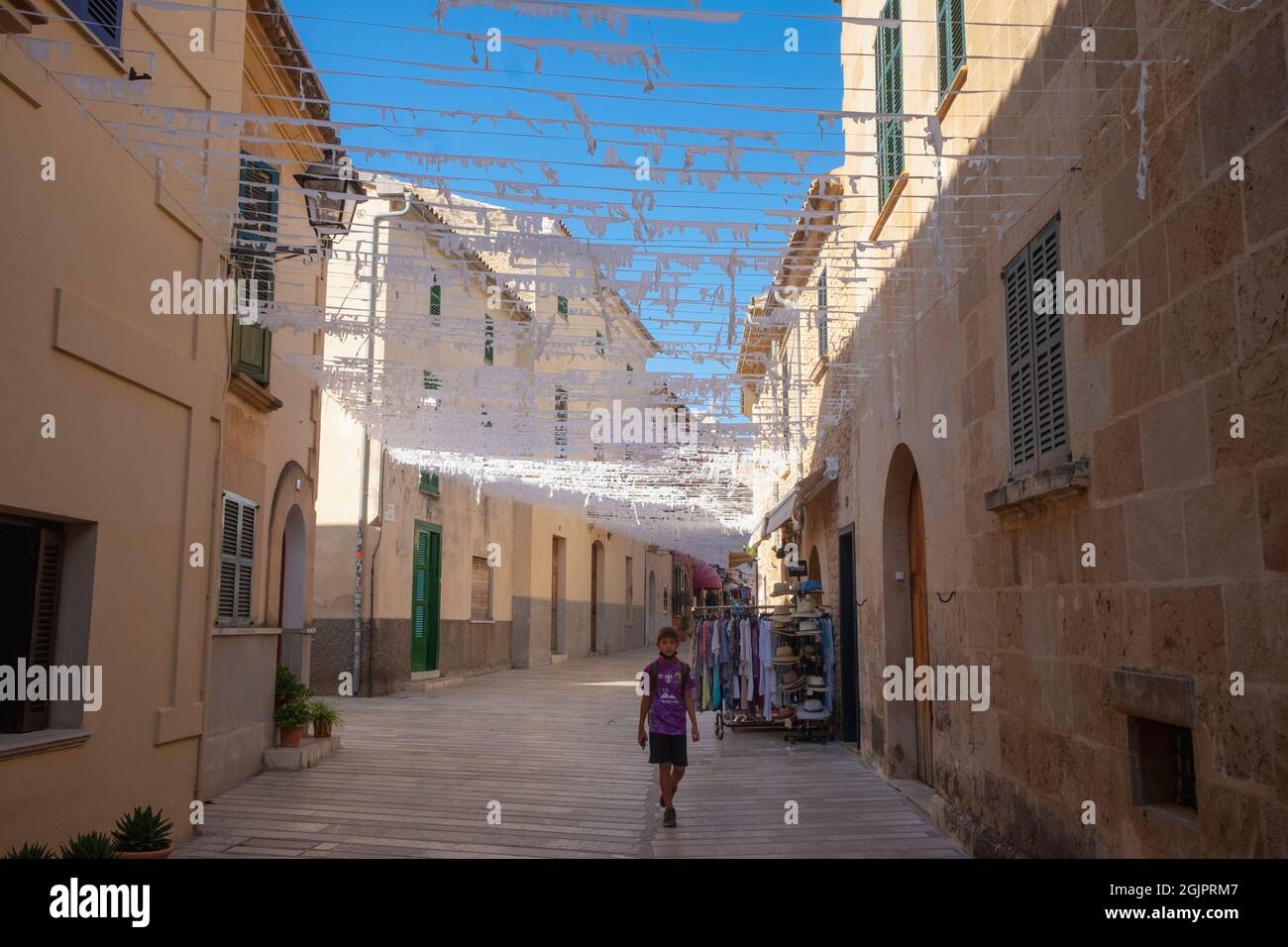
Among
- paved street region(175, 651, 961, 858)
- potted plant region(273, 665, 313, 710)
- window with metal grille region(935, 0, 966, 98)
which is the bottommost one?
paved street region(175, 651, 961, 858)

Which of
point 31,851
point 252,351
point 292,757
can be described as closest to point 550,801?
point 292,757

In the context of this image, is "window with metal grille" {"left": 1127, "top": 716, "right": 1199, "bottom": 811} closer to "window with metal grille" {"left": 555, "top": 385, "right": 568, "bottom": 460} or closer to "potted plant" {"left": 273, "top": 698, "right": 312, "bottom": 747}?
"window with metal grille" {"left": 555, "top": 385, "right": 568, "bottom": 460}

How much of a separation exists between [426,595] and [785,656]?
943cm

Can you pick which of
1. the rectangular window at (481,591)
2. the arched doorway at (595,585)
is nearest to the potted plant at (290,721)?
the rectangular window at (481,591)

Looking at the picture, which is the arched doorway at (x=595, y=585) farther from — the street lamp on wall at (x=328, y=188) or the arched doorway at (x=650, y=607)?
the street lamp on wall at (x=328, y=188)

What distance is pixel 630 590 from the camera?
128 feet

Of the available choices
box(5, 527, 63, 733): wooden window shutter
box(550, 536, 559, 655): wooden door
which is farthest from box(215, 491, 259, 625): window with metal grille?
box(550, 536, 559, 655): wooden door

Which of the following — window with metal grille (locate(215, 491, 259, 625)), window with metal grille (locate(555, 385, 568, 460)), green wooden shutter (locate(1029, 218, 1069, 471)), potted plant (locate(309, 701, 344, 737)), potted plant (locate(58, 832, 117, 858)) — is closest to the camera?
potted plant (locate(58, 832, 117, 858))

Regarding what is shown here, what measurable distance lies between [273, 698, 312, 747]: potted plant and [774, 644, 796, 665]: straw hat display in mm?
5294

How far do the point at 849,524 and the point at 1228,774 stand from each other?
8232 millimetres

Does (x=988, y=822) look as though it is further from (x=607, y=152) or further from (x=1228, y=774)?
(x=607, y=152)

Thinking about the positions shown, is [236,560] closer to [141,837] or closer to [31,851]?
[141,837]

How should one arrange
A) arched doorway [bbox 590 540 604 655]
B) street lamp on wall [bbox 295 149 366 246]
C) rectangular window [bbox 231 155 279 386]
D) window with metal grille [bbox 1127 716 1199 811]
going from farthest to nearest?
arched doorway [bbox 590 540 604 655], rectangular window [bbox 231 155 279 386], street lamp on wall [bbox 295 149 366 246], window with metal grille [bbox 1127 716 1199 811]

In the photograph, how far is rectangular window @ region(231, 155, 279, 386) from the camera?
8703 millimetres
